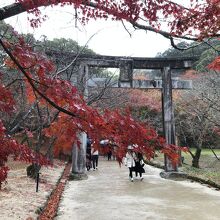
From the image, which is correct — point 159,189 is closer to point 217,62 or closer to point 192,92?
point 217,62

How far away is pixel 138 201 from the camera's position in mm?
9578

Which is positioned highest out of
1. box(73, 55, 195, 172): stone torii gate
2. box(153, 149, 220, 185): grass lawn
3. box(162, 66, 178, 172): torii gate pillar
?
box(73, 55, 195, 172): stone torii gate

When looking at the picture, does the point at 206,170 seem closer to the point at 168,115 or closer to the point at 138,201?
the point at 168,115

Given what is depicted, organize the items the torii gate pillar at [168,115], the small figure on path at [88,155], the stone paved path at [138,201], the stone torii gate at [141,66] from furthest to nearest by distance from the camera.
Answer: the small figure on path at [88,155] → the stone torii gate at [141,66] → the torii gate pillar at [168,115] → the stone paved path at [138,201]

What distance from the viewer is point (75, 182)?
14.0 m

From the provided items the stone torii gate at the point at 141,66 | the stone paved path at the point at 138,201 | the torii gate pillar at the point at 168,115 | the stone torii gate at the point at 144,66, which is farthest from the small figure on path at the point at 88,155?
the torii gate pillar at the point at 168,115

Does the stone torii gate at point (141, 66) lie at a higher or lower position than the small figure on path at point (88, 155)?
higher

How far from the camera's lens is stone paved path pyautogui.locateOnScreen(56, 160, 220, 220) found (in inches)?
313

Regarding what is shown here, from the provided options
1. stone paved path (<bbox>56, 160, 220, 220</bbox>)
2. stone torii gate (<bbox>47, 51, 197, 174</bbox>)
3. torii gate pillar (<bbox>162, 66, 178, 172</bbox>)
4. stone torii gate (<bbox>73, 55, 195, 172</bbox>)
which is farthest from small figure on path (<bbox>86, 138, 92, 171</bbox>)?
torii gate pillar (<bbox>162, 66, 178, 172</bbox>)

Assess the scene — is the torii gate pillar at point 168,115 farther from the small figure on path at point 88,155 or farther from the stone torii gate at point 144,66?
the small figure on path at point 88,155

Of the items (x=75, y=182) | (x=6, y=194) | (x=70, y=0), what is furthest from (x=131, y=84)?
(x=70, y=0)

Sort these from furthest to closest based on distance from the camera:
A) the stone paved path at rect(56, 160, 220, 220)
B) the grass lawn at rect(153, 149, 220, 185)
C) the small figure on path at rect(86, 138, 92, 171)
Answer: the small figure on path at rect(86, 138, 92, 171) < the grass lawn at rect(153, 149, 220, 185) < the stone paved path at rect(56, 160, 220, 220)

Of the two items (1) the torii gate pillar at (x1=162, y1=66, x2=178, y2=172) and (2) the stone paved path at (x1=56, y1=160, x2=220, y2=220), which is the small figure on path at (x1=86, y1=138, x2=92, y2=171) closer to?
(2) the stone paved path at (x1=56, y1=160, x2=220, y2=220)

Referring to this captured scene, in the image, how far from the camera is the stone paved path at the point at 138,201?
26.1 feet
